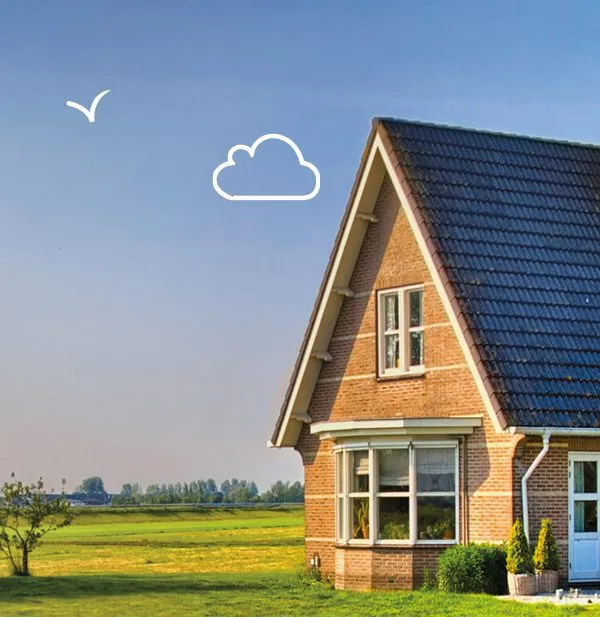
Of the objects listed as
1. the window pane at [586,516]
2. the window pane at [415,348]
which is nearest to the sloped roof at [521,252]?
the window pane at [586,516]

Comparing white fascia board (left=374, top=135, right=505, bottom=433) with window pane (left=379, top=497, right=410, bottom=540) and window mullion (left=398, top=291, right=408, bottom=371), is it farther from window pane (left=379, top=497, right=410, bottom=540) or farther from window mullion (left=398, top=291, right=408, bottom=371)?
window pane (left=379, top=497, right=410, bottom=540)

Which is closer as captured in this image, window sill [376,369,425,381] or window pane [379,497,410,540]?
window pane [379,497,410,540]

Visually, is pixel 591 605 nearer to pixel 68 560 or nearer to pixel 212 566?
pixel 212 566

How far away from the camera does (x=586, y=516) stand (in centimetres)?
3494

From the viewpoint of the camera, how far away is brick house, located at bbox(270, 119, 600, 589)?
34.4 m

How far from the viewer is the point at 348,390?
1539 inches

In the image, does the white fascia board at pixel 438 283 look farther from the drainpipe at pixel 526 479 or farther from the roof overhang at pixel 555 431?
the drainpipe at pixel 526 479

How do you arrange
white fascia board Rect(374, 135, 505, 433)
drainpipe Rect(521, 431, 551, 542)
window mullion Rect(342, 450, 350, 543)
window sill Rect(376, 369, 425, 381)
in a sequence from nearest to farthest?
drainpipe Rect(521, 431, 551, 542) → white fascia board Rect(374, 135, 505, 433) → window sill Rect(376, 369, 425, 381) → window mullion Rect(342, 450, 350, 543)

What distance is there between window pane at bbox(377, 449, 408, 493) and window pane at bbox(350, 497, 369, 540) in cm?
72

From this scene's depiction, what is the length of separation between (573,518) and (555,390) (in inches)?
102

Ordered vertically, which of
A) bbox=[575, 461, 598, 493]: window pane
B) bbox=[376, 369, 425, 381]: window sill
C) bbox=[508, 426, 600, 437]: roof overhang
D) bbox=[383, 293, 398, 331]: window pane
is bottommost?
bbox=[575, 461, 598, 493]: window pane

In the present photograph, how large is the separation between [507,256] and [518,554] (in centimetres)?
661

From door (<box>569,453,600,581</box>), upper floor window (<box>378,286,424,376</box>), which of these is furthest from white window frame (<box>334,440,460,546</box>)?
door (<box>569,453,600,581</box>)

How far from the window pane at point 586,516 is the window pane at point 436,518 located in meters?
2.46
